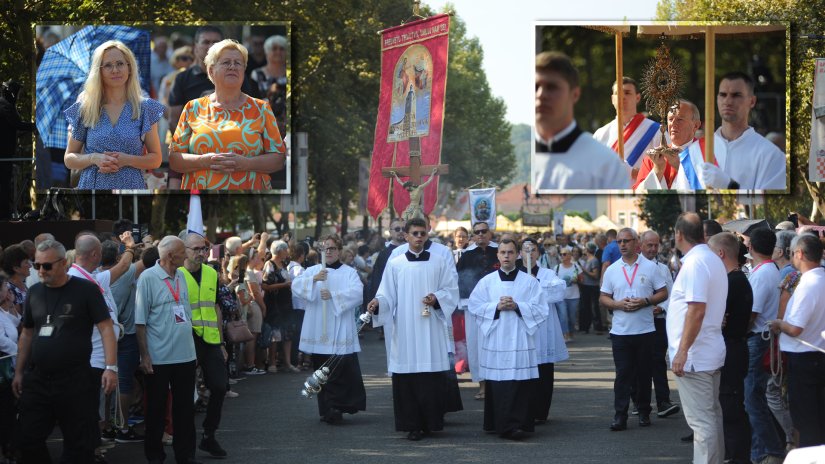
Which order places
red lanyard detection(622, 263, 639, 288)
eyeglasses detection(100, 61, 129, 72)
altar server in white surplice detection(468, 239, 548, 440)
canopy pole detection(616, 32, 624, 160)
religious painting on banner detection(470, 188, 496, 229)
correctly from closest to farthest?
altar server in white surplice detection(468, 239, 548, 440)
red lanyard detection(622, 263, 639, 288)
eyeglasses detection(100, 61, 129, 72)
canopy pole detection(616, 32, 624, 160)
religious painting on banner detection(470, 188, 496, 229)

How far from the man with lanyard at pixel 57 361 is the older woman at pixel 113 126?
8818 mm

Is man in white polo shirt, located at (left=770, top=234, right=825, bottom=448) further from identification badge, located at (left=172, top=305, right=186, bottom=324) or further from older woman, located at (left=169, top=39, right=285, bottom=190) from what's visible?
older woman, located at (left=169, top=39, right=285, bottom=190)

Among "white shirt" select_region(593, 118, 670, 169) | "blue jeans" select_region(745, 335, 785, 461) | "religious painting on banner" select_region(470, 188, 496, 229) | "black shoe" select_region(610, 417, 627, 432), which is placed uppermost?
"white shirt" select_region(593, 118, 670, 169)

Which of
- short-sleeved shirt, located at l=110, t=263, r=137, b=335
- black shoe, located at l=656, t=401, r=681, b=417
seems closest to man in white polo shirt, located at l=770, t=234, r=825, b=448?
black shoe, located at l=656, t=401, r=681, b=417

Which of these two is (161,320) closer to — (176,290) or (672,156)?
(176,290)

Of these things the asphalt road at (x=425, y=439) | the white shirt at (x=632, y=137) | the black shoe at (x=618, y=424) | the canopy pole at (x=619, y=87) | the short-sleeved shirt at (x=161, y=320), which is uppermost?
the canopy pole at (x=619, y=87)

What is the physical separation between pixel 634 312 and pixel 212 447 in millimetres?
4304

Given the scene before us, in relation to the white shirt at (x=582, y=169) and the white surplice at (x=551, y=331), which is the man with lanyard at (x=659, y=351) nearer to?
the white surplice at (x=551, y=331)

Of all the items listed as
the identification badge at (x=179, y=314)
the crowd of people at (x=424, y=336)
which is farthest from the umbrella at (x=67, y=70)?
the identification badge at (x=179, y=314)

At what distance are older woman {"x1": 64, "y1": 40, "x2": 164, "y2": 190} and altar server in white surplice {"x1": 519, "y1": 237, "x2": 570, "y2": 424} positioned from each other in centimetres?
610

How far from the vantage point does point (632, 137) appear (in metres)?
19.7

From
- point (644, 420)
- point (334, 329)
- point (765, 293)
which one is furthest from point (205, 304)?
point (644, 420)

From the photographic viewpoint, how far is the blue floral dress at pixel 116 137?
688 inches

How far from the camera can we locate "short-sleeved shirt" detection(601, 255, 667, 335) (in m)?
12.7
